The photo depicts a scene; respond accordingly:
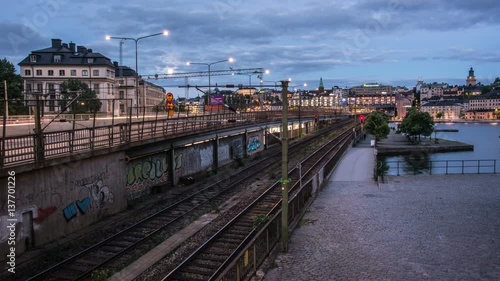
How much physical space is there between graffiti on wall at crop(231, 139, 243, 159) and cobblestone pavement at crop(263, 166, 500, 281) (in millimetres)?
14631

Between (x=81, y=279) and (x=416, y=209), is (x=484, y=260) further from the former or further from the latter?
(x=81, y=279)

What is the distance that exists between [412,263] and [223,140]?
25007 mm

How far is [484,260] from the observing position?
1380 centimetres

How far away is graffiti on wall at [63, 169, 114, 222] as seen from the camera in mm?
17008

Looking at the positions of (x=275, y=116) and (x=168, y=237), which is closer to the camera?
(x=168, y=237)

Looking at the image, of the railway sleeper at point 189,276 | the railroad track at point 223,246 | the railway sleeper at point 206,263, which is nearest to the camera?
the railway sleeper at point 189,276

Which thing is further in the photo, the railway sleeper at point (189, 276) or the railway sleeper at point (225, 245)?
the railway sleeper at point (225, 245)

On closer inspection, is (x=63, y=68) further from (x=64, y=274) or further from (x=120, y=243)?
(x=64, y=274)

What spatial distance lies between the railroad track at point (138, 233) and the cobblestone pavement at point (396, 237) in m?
5.37

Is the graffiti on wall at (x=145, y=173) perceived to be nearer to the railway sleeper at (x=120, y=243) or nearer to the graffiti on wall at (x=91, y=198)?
the graffiti on wall at (x=91, y=198)

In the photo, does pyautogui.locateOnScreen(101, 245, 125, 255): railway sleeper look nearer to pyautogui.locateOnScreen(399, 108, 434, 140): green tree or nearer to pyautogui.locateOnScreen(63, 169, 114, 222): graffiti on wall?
pyautogui.locateOnScreen(63, 169, 114, 222): graffiti on wall

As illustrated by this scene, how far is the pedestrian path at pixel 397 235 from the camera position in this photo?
1295cm

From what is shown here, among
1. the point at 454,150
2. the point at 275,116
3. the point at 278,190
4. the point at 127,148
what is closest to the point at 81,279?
the point at 127,148

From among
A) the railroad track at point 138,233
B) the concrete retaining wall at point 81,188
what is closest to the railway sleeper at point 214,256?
the railroad track at point 138,233
